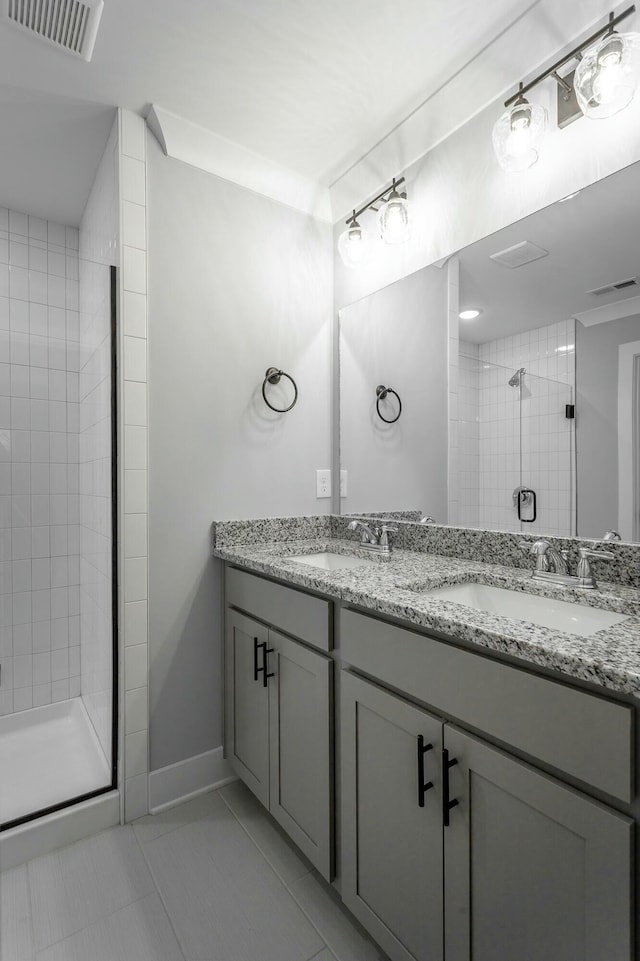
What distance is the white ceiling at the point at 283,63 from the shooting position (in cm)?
131

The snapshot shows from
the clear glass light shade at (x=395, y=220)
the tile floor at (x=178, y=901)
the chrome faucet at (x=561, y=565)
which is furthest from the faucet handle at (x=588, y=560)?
the clear glass light shade at (x=395, y=220)

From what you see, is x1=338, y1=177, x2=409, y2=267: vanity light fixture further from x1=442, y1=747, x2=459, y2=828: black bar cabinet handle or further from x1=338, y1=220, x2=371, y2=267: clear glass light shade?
x1=442, y1=747, x2=459, y2=828: black bar cabinet handle

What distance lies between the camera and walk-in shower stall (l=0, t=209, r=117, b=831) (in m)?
2.02

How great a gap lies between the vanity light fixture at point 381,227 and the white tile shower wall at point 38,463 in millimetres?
1386

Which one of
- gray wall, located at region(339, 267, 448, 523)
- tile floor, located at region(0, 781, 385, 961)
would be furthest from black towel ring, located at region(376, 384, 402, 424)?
tile floor, located at region(0, 781, 385, 961)

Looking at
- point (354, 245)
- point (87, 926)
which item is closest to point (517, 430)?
point (354, 245)

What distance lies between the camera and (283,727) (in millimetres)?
1445

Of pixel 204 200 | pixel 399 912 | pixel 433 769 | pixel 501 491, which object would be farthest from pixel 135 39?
pixel 399 912

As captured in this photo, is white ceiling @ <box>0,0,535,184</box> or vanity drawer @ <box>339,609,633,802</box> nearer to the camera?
vanity drawer @ <box>339,609,633,802</box>

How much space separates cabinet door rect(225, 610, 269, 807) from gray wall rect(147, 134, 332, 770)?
9 centimetres

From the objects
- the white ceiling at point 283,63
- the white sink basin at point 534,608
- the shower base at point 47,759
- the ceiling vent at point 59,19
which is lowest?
the shower base at point 47,759

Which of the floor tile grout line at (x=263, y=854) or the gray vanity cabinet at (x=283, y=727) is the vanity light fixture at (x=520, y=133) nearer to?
the gray vanity cabinet at (x=283, y=727)

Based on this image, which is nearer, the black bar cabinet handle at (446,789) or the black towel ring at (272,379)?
the black bar cabinet handle at (446,789)

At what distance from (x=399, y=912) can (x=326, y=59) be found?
89.8 inches
